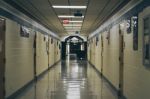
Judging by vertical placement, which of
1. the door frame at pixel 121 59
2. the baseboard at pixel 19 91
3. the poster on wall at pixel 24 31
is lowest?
the baseboard at pixel 19 91

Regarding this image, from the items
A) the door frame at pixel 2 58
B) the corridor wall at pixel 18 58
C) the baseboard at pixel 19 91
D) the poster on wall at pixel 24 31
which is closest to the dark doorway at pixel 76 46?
the corridor wall at pixel 18 58

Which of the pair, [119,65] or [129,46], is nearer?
[129,46]

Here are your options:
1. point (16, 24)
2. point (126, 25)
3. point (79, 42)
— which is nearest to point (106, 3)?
point (126, 25)

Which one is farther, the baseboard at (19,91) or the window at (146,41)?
the baseboard at (19,91)

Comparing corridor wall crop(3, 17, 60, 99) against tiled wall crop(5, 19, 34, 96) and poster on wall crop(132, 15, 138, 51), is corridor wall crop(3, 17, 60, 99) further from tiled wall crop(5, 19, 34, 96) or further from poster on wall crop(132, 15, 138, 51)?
poster on wall crop(132, 15, 138, 51)

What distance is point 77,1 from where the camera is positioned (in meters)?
10.4

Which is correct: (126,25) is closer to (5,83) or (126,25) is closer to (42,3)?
(42,3)

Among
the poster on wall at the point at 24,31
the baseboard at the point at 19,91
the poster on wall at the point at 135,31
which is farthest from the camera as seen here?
the poster on wall at the point at 24,31

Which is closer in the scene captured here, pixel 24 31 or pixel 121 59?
pixel 121 59

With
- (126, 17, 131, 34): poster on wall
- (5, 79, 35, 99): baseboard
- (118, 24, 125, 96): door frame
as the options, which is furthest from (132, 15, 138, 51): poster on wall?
(5, 79, 35, 99): baseboard

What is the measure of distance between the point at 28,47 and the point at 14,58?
2969 mm

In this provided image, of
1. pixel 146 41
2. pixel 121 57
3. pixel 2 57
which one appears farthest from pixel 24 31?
pixel 146 41

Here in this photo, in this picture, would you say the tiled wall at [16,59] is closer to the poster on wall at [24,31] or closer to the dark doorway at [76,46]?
the poster on wall at [24,31]

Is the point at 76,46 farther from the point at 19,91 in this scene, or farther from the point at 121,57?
the point at 121,57
